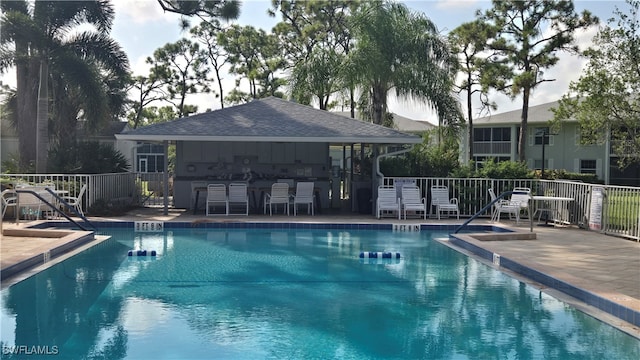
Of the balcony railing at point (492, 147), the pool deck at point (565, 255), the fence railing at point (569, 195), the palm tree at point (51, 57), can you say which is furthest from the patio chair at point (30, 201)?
the balcony railing at point (492, 147)

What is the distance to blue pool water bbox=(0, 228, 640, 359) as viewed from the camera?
5.39 m

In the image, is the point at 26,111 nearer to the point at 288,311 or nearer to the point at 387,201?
the point at 387,201

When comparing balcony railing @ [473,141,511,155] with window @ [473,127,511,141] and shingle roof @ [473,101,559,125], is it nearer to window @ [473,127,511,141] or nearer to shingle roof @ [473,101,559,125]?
window @ [473,127,511,141]

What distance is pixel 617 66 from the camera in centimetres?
1839

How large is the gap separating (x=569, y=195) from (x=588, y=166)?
73.8 ft

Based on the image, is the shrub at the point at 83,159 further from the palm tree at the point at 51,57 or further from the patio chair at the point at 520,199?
the patio chair at the point at 520,199

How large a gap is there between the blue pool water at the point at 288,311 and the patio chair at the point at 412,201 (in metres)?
4.10

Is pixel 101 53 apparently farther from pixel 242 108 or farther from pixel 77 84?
pixel 242 108

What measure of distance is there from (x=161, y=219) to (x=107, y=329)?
8.22 meters

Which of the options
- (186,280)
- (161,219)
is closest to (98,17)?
(161,219)

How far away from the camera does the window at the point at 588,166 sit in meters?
33.7

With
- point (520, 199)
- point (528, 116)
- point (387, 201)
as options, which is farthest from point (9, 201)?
point (528, 116)

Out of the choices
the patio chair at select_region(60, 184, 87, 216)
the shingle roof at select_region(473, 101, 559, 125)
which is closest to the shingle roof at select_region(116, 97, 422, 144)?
the patio chair at select_region(60, 184, 87, 216)

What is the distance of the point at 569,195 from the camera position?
45.3ft
